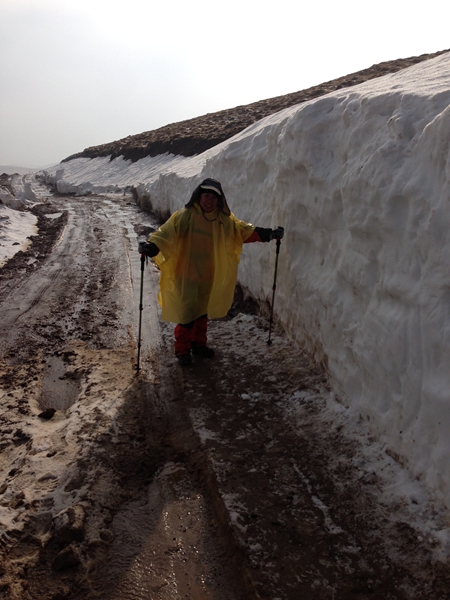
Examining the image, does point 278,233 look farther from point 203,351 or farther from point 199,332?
point 203,351

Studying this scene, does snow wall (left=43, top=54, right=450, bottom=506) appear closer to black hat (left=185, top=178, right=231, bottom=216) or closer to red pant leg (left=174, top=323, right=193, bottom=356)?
black hat (left=185, top=178, right=231, bottom=216)

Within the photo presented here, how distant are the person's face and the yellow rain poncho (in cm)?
9

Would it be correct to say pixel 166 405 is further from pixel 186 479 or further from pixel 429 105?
pixel 429 105

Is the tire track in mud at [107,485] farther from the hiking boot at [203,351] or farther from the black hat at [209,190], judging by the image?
the black hat at [209,190]

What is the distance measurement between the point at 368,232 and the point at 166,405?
2.38 m

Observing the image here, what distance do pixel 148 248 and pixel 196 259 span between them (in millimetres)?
627

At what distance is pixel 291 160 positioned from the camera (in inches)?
206

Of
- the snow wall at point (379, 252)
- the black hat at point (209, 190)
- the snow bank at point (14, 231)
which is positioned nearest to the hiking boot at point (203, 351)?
the snow wall at point (379, 252)

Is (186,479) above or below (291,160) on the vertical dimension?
below

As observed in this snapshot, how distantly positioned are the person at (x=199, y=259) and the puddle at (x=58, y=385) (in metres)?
1.16

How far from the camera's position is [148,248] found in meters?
4.89

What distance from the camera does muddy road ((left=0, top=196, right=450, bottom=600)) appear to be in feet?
8.76

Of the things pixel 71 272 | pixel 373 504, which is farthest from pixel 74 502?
pixel 71 272

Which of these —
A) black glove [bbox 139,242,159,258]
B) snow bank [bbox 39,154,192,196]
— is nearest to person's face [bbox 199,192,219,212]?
black glove [bbox 139,242,159,258]
